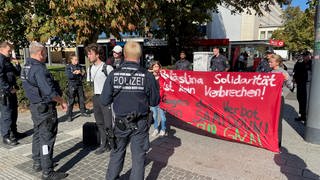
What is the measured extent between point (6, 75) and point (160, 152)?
3.38 metres

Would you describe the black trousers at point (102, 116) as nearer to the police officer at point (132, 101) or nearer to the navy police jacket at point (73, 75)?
the police officer at point (132, 101)

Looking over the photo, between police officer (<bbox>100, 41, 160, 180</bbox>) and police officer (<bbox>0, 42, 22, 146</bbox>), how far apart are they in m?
3.20

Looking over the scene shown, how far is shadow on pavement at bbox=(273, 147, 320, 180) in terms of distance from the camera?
13.6 ft

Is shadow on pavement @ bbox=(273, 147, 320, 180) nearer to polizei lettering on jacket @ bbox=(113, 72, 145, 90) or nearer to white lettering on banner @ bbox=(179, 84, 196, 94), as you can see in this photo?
white lettering on banner @ bbox=(179, 84, 196, 94)

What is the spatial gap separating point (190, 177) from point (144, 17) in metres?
6.50

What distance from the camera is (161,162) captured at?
466cm

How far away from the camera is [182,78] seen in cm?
581

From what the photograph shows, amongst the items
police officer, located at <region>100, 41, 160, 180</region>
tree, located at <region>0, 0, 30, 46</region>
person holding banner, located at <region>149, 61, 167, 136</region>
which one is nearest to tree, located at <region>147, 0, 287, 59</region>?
tree, located at <region>0, 0, 30, 46</region>

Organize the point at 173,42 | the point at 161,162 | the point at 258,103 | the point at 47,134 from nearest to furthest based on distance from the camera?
the point at 47,134, the point at 161,162, the point at 258,103, the point at 173,42

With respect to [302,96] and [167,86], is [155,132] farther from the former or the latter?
[302,96]

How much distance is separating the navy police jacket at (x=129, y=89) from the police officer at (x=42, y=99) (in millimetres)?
1040

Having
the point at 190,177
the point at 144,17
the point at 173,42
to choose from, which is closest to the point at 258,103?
the point at 190,177

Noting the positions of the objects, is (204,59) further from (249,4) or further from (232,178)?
(232,178)

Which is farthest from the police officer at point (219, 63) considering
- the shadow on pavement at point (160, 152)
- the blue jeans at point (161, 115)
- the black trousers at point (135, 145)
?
the black trousers at point (135, 145)
